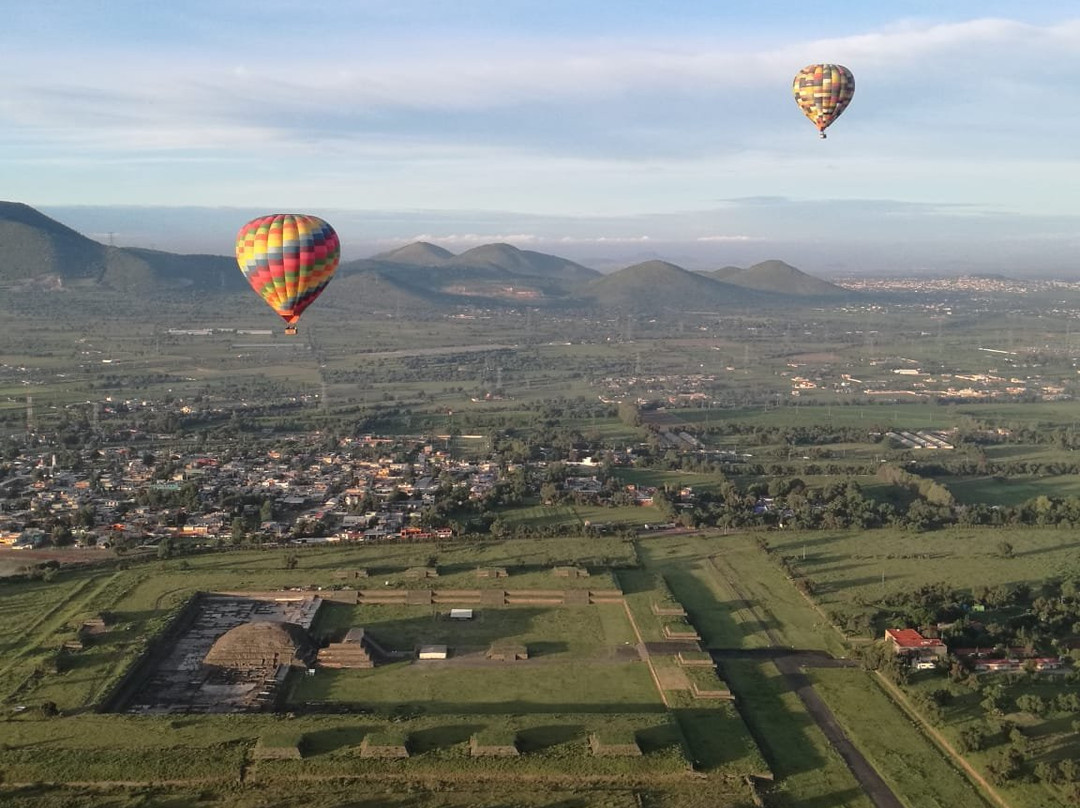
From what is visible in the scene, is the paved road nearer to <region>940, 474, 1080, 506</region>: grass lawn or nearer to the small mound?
the small mound

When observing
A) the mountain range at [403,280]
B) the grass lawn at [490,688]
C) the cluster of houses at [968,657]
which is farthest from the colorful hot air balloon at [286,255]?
the mountain range at [403,280]

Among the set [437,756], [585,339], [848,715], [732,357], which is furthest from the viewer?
[585,339]

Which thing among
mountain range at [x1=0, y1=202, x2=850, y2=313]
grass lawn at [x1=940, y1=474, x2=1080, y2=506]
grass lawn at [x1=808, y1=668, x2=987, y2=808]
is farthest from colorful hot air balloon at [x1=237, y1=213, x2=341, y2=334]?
mountain range at [x1=0, y1=202, x2=850, y2=313]

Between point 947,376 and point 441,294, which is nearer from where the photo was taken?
point 947,376

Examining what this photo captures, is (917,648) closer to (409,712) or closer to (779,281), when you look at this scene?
(409,712)

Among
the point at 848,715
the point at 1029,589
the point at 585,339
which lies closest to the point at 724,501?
the point at 1029,589

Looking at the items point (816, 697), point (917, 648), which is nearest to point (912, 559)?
point (917, 648)

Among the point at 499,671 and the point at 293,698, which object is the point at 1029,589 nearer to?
the point at 499,671
